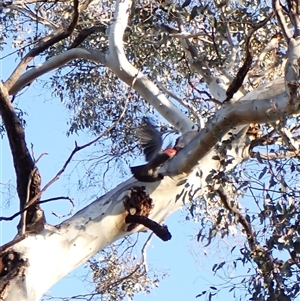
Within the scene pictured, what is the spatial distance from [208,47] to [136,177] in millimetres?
2294

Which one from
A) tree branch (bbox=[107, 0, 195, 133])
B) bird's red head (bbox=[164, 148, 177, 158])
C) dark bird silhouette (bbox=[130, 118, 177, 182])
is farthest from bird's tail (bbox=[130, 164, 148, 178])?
tree branch (bbox=[107, 0, 195, 133])

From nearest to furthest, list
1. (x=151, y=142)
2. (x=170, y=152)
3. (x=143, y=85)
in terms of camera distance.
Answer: (x=151, y=142) → (x=170, y=152) → (x=143, y=85)

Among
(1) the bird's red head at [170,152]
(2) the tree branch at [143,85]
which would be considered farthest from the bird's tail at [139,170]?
(2) the tree branch at [143,85]

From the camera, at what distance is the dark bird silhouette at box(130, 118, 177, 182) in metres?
3.87

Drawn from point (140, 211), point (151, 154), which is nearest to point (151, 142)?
point (151, 154)

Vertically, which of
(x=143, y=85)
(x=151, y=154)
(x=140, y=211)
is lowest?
(x=140, y=211)

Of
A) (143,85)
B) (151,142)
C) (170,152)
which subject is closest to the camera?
(151,142)

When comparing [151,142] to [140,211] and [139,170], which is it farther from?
[140,211]

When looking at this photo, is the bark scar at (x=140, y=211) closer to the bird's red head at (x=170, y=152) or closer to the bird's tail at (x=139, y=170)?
the bird's tail at (x=139, y=170)

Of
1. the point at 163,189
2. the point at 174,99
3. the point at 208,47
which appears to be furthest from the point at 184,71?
the point at 163,189

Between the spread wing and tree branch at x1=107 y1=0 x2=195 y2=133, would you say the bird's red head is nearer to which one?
the spread wing

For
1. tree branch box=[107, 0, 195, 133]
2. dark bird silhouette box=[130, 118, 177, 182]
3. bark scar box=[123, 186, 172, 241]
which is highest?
tree branch box=[107, 0, 195, 133]

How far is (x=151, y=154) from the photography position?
3889mm

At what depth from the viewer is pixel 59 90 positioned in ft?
23.9
